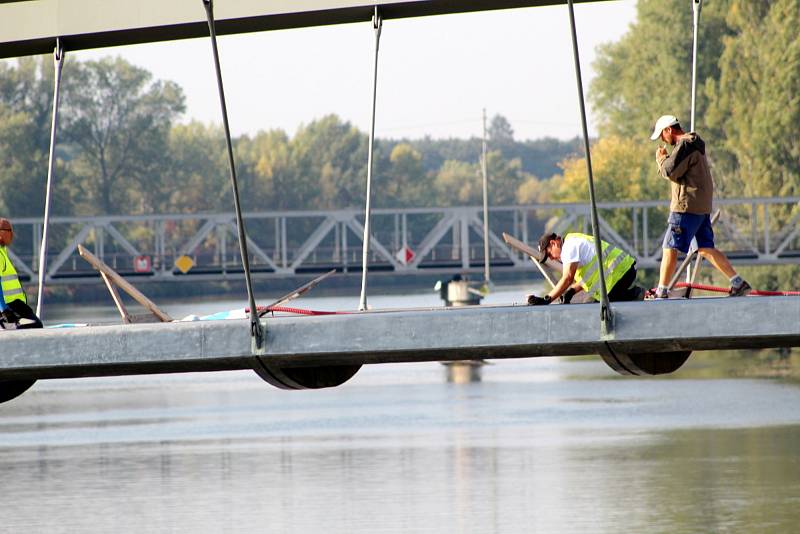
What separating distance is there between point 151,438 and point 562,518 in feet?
50.2

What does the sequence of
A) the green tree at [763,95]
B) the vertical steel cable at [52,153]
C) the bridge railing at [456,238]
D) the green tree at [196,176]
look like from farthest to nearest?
the green tree at [196,176] < the bridge railing at [456,238] < the green tree at [763,95] < the vertical steel cable at [52,153]

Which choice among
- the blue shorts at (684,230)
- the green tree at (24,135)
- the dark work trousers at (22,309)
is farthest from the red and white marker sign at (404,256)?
the blue shorts at (684,230)

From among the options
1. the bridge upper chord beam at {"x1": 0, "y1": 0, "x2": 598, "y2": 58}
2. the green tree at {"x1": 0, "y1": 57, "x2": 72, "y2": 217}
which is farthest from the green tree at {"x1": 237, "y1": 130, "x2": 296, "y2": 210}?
the bridge upper chord beam at {"x1": 0, "y1": 0, "x2": 598, "y2": 58}

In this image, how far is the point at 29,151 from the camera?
4210 inches

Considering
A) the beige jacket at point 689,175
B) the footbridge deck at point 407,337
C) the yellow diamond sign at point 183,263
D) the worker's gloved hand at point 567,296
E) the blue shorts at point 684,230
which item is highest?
the beige jacket at point 689,175

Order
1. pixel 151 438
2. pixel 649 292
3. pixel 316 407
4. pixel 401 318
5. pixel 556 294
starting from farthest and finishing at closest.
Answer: pixel 316 407
pixel 151 438
pixel 649 292
pixel 556 294
pixel 401 318

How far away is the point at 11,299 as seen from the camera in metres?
13.6

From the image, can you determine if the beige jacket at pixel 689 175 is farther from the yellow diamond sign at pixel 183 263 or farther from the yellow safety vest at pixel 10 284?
the yellow diamond sign at pixel 183 263

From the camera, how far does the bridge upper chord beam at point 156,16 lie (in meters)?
14.2

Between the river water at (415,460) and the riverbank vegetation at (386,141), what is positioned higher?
the riverbank vegetation at (386,141)

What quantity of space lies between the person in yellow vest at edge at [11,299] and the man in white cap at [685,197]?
16.4 ft

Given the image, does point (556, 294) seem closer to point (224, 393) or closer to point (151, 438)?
point (151, 438)

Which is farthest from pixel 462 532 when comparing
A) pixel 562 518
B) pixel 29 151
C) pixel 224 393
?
pixel 29 151

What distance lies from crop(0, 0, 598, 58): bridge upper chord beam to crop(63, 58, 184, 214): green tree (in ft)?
348
